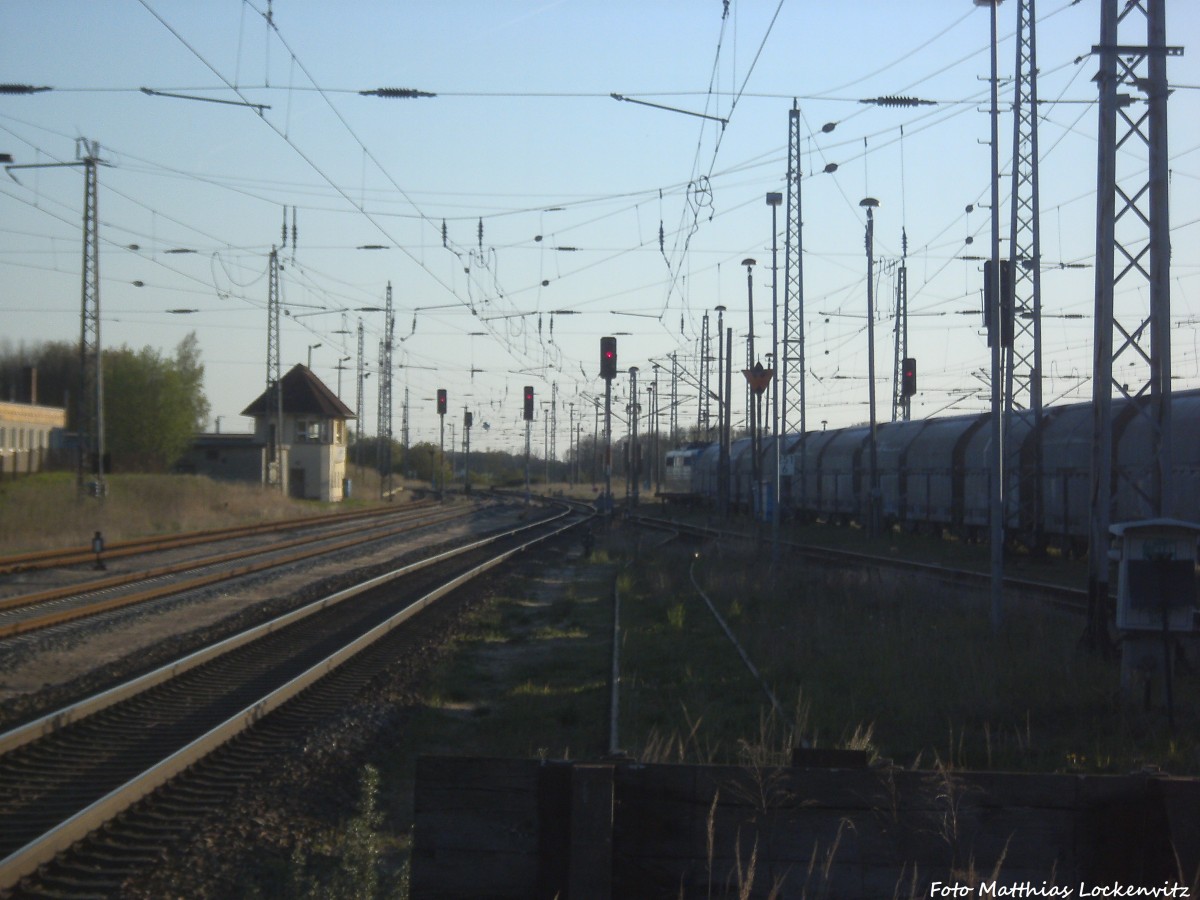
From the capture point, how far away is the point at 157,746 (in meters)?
9.84

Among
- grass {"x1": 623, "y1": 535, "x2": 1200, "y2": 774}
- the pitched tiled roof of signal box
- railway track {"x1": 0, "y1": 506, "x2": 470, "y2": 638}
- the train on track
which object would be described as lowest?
railway track {"x1": 0, "y1": 506, "x2": 470, "y2": 638}

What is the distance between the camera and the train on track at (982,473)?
24672mm

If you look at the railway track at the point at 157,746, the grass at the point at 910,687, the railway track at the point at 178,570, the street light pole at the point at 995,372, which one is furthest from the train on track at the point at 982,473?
the railway track at the point at 178,570

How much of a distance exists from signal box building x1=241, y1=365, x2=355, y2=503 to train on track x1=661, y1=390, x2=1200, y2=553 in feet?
100

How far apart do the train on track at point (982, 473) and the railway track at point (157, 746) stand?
9.79 metres

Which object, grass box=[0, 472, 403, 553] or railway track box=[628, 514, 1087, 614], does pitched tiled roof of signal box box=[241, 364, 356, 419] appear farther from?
railway track box=[628, 514, 1087, 614]

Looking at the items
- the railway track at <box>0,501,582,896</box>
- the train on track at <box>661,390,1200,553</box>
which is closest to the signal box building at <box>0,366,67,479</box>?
the train on track at <box>661,390,1200,553</box>

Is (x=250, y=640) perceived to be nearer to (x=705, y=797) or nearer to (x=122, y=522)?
(x=705, y=797)

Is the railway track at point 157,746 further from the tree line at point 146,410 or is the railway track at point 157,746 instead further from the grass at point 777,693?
the tree line at point 146,410

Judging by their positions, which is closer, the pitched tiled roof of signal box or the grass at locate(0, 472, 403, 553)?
the grass at locate(0, 472, 403, 553)

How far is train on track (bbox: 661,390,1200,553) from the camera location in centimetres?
2467

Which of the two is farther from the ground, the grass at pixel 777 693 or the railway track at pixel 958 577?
the railway track at pixel 958 577

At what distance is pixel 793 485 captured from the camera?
167 ft

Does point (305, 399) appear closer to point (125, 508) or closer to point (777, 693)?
point (125, 508)
